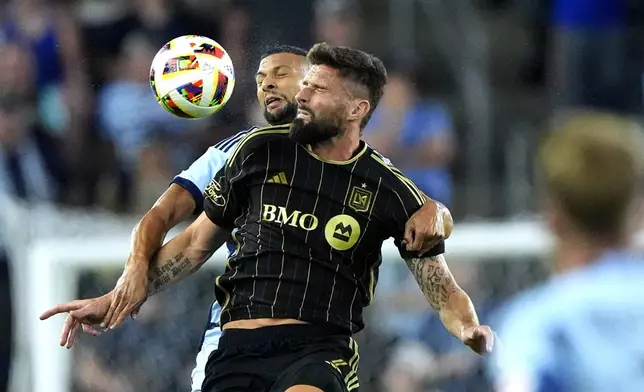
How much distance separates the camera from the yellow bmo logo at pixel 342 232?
4492mm

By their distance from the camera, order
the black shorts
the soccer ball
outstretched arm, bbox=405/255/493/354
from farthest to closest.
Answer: the soccer ball
outstretched arm, bbox=405/255/493/354
the black shorts

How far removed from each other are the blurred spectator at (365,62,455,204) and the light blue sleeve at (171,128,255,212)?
3262 mm

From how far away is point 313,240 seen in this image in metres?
4.48

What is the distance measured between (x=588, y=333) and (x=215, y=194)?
8.08ft

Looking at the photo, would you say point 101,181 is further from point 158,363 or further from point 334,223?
point 334,223

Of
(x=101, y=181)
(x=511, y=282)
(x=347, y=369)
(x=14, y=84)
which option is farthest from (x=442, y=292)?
(x=14, y=84)

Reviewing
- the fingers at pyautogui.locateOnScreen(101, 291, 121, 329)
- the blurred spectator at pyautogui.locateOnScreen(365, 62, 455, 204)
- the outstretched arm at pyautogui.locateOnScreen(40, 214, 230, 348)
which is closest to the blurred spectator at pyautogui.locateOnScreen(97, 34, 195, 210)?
the blurred spectator at pyautogui.locateOnScreen(365, 62, 455, 204)

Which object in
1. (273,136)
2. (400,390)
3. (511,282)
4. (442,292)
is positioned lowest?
(400,390)

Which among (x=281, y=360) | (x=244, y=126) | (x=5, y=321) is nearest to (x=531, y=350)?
(x=281, y=360)

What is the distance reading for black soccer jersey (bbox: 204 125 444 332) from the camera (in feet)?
14.6

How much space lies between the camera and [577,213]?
2363 millimetres

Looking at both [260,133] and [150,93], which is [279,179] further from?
[150,93]

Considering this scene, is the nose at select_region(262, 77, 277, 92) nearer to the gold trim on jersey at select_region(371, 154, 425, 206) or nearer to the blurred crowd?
the gold trim on jersey at select_region(371, 154, 425, 206)

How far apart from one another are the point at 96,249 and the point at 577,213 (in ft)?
20.3
